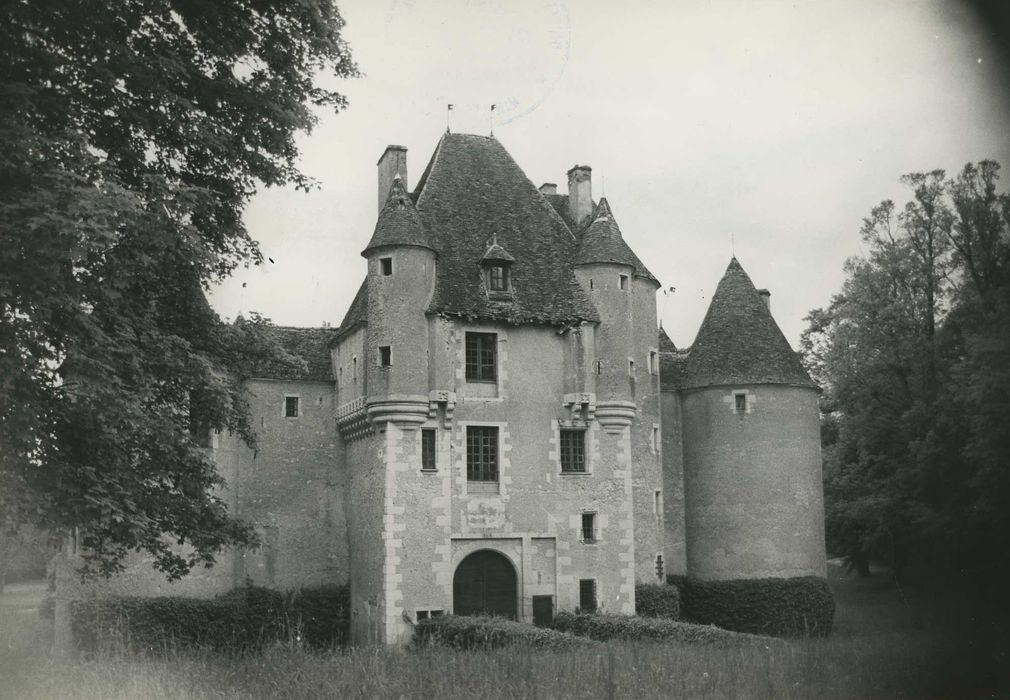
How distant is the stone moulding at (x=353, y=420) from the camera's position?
28297 mm

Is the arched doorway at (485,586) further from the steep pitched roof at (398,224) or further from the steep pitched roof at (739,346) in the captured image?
the steep pitched roof at (739,346)

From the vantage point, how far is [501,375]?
28.4 metres

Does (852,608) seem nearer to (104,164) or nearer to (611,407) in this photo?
(611,407)

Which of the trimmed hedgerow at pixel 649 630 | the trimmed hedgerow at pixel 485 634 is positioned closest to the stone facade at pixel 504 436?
the trimmed hedgerow at pixel 485 634

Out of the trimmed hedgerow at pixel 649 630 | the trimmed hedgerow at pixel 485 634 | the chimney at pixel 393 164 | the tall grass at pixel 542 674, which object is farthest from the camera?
the chimney at pixel 393 164

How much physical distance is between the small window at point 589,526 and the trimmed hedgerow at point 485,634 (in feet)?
15.7

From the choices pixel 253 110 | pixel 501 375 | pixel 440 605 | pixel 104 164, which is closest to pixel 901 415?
pixel 501 375

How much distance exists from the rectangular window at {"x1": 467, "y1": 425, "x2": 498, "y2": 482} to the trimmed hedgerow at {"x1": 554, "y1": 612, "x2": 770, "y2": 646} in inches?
172

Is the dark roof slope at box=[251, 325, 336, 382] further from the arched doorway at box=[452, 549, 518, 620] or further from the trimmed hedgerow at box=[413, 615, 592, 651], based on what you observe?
the trimmed hedgerow at box=[413, 615, 592, 651]

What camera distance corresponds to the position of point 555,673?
16.1 m

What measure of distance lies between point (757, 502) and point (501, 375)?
9.46 meters

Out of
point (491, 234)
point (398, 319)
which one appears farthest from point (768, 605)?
point (398, 319)

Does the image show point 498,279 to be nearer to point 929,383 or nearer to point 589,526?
point 589,526

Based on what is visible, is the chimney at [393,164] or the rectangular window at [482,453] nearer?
the rectangular window at [482,453]
